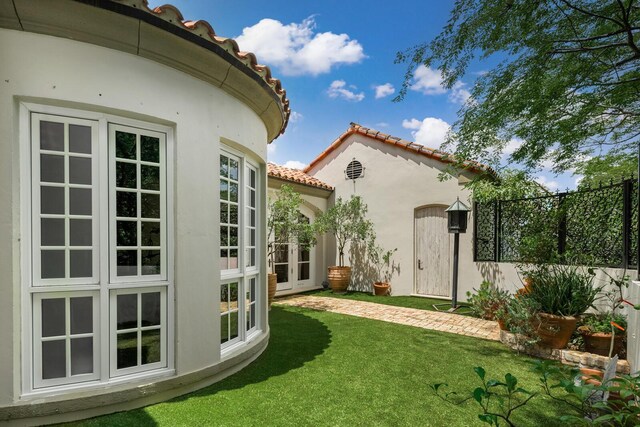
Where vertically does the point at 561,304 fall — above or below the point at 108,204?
below

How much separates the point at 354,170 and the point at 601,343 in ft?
27.5

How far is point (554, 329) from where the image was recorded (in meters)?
4.95

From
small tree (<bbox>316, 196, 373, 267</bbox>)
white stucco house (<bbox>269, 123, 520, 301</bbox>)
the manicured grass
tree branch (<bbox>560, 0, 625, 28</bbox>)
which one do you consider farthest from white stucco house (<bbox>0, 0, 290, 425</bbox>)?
small tree (<bbox>316, 196, 373, 267</bbox>)

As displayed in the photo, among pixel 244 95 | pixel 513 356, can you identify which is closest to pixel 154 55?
pixel 244 95

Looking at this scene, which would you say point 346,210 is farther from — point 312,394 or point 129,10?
point 129,10

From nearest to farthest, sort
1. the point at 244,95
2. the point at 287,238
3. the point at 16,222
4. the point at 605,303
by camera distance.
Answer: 1. the point at 16,222
2. the point at 244,95
3. the point at 605,303
4. the point at 287,238

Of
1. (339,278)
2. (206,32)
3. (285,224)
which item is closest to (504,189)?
(339,278)

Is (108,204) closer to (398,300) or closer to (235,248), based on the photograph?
(235,248)

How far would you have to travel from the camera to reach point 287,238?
32.3 ft

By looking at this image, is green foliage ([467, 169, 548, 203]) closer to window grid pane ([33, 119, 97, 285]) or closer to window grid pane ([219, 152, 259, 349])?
window grid pane ([219, 152, 259, 349])

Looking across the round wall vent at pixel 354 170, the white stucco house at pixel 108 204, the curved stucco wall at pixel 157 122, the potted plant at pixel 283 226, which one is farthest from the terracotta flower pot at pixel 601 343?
the round wall vent at pixel 354 170

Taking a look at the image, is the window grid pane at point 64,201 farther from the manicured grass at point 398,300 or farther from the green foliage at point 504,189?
the manicured grass at point 398,300

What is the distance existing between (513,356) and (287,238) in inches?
259

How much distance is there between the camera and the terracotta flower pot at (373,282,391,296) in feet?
34.5
